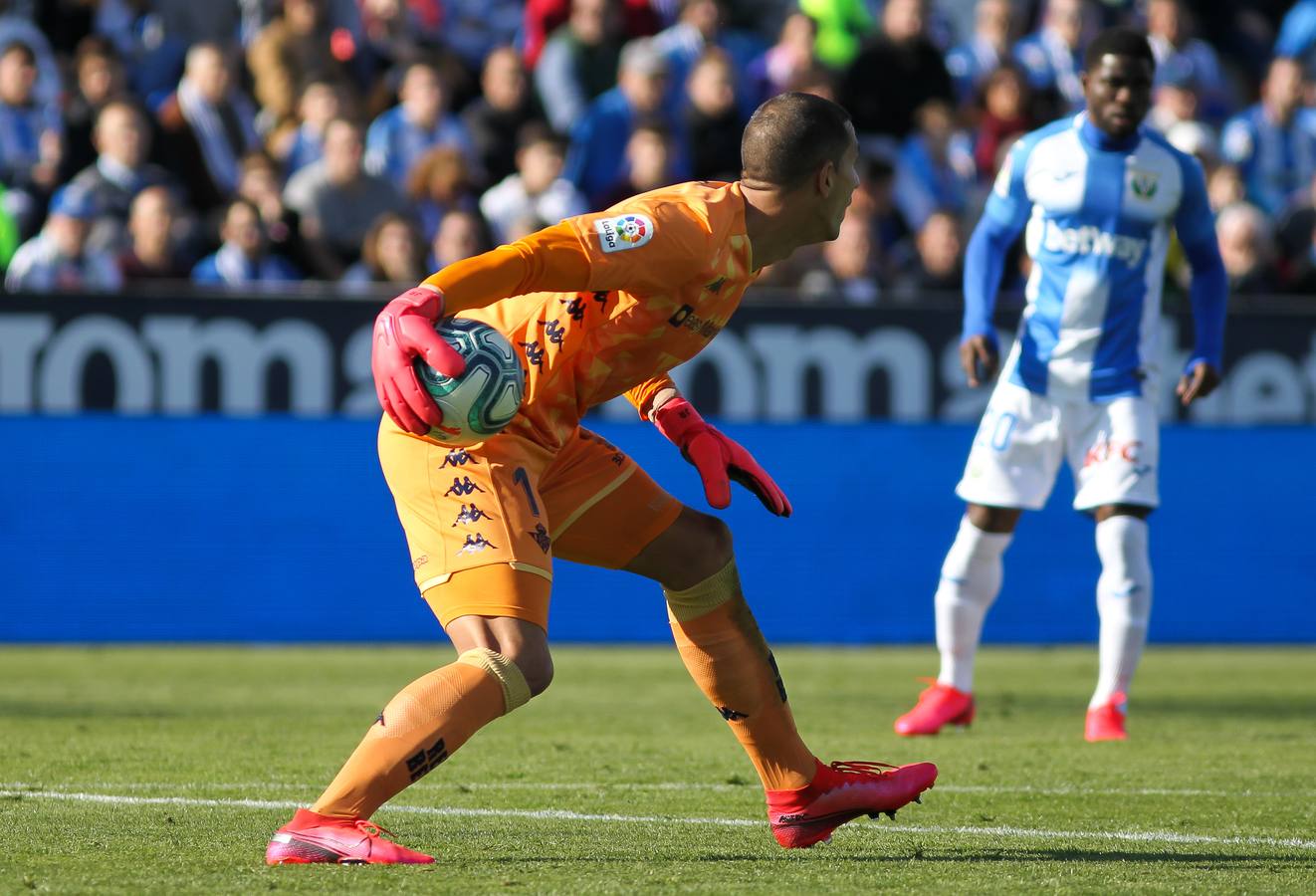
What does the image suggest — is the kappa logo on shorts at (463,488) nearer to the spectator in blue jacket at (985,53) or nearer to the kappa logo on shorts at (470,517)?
the kappa logo on shorts at (470,517)

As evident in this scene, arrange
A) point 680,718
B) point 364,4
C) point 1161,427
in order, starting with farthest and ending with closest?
point 364,4, point 1161,427, point 680,718

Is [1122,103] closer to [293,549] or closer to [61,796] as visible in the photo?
[61,796]

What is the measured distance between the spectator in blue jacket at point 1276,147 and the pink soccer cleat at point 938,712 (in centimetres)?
810

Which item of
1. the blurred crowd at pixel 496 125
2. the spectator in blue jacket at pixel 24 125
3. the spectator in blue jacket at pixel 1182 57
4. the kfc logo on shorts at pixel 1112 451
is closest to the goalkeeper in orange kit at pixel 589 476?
the kfc logo on shorts at pixel 1112 451

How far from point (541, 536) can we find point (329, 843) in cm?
84

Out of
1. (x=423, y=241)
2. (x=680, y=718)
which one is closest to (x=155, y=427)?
(x=423, y=241)

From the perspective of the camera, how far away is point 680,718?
7.96 metres

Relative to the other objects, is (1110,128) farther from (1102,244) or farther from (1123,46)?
(1102,244)

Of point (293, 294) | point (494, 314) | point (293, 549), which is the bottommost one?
point (293, 549)

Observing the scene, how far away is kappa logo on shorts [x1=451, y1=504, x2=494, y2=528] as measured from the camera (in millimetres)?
4492

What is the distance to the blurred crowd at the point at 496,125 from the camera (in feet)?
38.4

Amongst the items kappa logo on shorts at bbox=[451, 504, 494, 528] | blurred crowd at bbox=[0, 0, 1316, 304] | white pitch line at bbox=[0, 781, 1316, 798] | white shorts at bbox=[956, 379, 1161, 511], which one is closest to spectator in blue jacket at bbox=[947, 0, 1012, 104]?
blurred crowd at bbox=[0, 0, 1316, 304]

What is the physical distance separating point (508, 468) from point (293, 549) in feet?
20.9

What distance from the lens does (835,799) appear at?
4.92 meters
